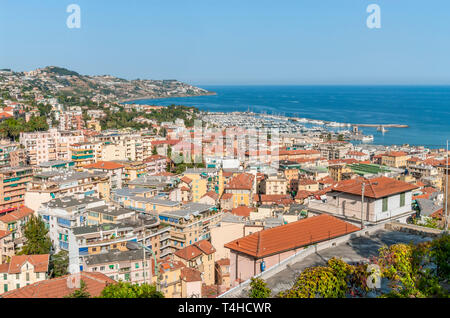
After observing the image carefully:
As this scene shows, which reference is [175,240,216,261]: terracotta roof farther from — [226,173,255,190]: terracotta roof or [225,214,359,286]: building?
[226,173,255,190]: terracotta roof

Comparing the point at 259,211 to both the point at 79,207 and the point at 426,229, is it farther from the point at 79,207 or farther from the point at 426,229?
the point at 426,229

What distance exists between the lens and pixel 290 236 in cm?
478

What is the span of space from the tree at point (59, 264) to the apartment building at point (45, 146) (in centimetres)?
1036

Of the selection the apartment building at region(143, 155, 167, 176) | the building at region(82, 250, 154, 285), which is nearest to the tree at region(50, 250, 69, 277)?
the building at region(82, 250, 154, 285)

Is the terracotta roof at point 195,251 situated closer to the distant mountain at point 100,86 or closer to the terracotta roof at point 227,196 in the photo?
the terracotta roof at point 227,196

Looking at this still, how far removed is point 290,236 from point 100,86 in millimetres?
69928

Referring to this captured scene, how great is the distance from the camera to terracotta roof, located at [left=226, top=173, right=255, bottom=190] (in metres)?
15.1

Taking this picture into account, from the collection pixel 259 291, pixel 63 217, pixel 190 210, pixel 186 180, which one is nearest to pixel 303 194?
pixel 186 180

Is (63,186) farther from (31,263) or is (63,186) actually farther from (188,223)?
(188,223)

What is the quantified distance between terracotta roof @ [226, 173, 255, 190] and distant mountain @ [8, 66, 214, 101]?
36.6 metres

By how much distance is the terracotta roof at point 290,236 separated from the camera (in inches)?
178

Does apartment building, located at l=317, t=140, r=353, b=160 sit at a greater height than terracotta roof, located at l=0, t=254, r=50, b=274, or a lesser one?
greater

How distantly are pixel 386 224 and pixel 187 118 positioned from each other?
36287 mm
